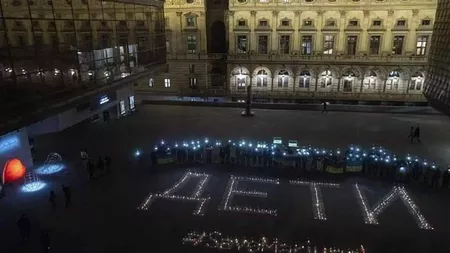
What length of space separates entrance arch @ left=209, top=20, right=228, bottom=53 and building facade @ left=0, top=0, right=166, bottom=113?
71.4ft

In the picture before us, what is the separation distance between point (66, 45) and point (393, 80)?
153ft

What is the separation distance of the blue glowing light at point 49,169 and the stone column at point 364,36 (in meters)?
44.6

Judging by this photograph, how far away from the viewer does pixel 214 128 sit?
1569 inches

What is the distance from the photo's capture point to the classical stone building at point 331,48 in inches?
1990

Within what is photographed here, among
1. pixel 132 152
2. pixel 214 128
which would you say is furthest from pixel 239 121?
pixel 132 152

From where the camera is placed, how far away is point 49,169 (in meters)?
27.8

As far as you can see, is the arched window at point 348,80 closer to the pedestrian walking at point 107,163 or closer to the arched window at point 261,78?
the arched window at point 261,78

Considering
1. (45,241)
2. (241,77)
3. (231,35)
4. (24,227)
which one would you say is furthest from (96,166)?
(231,35)

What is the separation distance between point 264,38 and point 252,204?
37953 millimetres

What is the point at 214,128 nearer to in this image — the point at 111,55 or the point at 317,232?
the point at 111,55

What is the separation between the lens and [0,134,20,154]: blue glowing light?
80.6 feet

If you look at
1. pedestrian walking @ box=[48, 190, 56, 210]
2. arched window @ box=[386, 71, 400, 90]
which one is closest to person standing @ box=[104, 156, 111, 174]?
pedestrian walking @ box=[48, 190, 56, 210]

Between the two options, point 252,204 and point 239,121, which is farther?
point 239,121

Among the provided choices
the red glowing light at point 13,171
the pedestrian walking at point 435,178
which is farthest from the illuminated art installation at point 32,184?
the pedestrian walking at point 435,178
